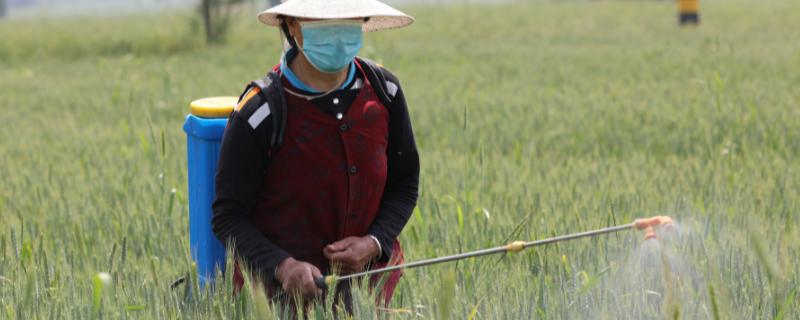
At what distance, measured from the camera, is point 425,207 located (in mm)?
3801

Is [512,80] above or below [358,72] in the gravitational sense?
below

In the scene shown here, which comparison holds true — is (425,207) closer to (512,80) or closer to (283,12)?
(283,12)

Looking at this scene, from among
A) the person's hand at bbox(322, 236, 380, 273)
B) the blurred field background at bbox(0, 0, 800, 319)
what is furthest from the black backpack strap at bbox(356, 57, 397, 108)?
the blurred field background at bbox(0, 0, 800, 319)

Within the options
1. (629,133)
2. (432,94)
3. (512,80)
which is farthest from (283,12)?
(512,80)

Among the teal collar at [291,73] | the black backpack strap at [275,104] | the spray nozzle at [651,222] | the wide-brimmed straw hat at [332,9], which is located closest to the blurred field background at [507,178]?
the spray nozzle at [651,222]

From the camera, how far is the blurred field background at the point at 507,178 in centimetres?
232

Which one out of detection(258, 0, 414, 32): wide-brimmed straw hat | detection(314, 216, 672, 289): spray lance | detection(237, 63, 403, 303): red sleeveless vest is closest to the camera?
detection(314, 216, 672, 289): spray lance

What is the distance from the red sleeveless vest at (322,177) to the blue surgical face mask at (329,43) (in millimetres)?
120

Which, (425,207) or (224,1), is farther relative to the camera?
A: (224,1)

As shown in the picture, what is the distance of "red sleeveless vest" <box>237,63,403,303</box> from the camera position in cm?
231

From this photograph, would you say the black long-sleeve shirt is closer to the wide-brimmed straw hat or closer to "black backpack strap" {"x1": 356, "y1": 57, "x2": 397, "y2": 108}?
"black backpack strap" {"x1": 356, "y1": 57, "x2": 397, "y2": 108}

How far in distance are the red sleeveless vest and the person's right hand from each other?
136 millimetres

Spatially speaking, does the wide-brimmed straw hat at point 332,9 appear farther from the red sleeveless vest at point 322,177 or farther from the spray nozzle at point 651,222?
the spray nozzle at point 651,222

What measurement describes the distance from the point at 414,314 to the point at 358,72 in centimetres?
58
